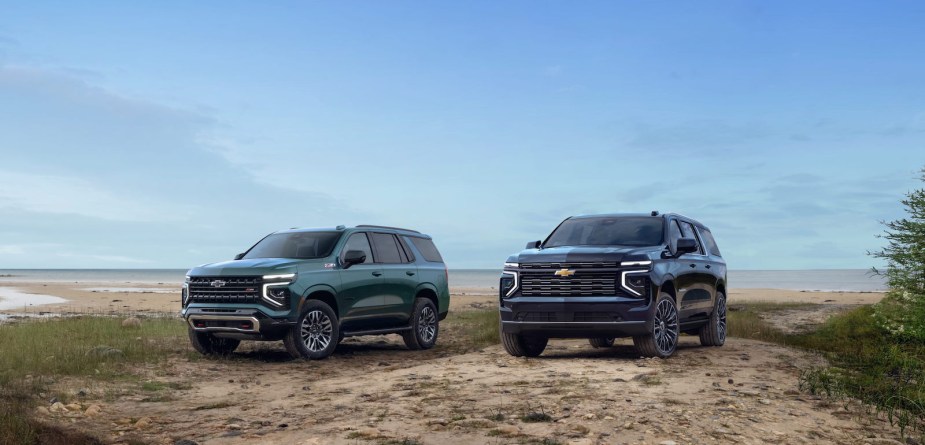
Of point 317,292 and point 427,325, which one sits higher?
point 317,292

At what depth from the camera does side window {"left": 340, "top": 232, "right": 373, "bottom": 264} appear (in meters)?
15.3

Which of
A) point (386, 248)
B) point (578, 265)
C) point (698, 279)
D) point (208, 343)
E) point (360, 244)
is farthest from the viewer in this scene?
point (386, 248)

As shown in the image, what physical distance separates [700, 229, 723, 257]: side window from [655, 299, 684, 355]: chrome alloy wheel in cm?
303

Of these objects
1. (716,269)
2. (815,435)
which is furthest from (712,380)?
(716,269)

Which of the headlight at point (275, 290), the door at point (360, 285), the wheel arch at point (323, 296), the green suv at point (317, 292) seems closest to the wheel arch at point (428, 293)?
the green suv at point (317, 292)

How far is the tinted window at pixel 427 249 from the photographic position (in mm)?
17094

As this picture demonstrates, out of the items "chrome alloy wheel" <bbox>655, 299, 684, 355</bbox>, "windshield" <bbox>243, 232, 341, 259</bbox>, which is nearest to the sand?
"chrome alloy wheel" <bbox>655, 299, 684, 355</bbox>

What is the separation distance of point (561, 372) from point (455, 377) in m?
1.35

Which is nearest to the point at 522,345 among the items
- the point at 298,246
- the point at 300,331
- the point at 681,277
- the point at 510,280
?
the point at 510,280

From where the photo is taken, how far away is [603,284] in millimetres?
12391

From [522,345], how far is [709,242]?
16.6ft

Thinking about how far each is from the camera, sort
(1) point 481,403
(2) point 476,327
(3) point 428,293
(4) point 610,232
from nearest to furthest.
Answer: (1) point 481,403, (4) point 610,232, (3) point 428,293, (2) point 476,327

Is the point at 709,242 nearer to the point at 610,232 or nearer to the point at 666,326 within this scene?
the point at 610,232

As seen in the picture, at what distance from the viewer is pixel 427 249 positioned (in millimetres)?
17422
